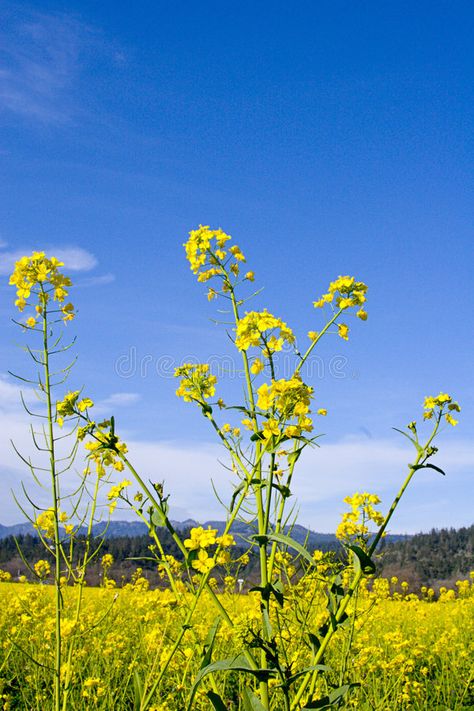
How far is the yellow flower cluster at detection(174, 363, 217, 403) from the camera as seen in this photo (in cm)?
264

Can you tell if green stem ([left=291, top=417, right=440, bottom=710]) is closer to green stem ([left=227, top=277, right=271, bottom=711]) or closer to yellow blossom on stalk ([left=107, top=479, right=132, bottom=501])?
green stem ([left=227, top=277, right=271, bottom=711])

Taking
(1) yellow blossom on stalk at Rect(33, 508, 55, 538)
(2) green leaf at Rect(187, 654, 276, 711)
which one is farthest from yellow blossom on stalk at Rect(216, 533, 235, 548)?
(1) yellow blossom on stalk at Rect(33, 508, 55, 538)

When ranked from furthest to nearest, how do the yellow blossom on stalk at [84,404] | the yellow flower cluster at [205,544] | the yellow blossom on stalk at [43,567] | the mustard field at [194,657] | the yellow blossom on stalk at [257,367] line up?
the yellow blossom on stalk at [43,567] < the mustard field at [194,657] < the yellow blossom on stalk at [84,404] < the yellow blossom on stalk at [257,367] < the yellow flower cluster at [205,544]

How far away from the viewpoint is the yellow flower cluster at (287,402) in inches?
84.5


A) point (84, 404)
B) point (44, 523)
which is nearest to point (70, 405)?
point (84, 404)

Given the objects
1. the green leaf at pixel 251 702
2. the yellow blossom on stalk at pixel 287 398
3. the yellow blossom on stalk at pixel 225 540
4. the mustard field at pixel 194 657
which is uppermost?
the yellow blossom on stalk at pixel 287 398

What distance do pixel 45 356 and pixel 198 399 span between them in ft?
2.37

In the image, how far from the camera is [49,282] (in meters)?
2.84

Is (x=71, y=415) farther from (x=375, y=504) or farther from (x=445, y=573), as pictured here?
(x=445, y=573)

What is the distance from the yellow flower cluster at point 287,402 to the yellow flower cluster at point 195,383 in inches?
19.5

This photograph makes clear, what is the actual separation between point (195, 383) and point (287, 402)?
24.2 inches

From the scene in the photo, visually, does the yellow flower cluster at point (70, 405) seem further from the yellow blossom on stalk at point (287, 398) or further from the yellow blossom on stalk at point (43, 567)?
the yellow blossom on stalk at point (43, 567)

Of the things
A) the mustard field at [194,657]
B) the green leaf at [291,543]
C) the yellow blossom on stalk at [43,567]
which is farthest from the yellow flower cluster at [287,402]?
the yellow blossom on stalk at [43,567]

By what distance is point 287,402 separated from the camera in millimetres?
2158
